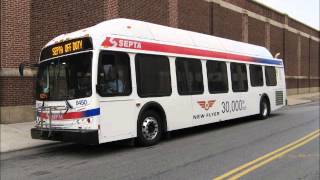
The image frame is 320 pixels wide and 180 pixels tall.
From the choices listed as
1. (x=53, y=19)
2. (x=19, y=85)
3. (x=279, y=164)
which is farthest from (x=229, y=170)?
(x=53, y=19)

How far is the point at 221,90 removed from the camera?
47.5 feet

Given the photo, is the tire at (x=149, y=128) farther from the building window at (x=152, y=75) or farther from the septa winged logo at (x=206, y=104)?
the septa winged logo at (x=206, y=104)

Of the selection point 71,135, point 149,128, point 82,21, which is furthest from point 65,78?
point 82,21

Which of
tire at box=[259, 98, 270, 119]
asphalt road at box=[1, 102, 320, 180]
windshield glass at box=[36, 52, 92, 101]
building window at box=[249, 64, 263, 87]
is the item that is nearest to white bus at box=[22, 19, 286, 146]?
windshield glass at box=[36, 52, 92, 101]

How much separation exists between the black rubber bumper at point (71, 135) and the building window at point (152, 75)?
6.15ft

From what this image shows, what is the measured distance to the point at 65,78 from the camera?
9.98 m

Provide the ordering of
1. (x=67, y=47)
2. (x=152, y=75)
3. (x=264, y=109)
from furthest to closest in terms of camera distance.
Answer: (x=264, y=109), (x=152, y=75), (x=67, y=47)

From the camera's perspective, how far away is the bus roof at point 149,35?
392 inches

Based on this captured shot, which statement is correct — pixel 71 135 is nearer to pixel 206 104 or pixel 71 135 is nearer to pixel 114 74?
pixel 114 74

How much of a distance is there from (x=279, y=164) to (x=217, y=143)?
2.98 m

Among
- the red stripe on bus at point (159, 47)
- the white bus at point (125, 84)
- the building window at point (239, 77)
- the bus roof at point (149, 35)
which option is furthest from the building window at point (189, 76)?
the building window at point (239, 77)

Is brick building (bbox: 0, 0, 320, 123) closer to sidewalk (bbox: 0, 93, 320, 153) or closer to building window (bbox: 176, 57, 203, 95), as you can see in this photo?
sidewalk (bbox: 0, 93, 320, 153)

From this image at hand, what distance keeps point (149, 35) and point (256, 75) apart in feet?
23.8

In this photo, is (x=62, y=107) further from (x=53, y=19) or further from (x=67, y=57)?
(x=53, y=19)
